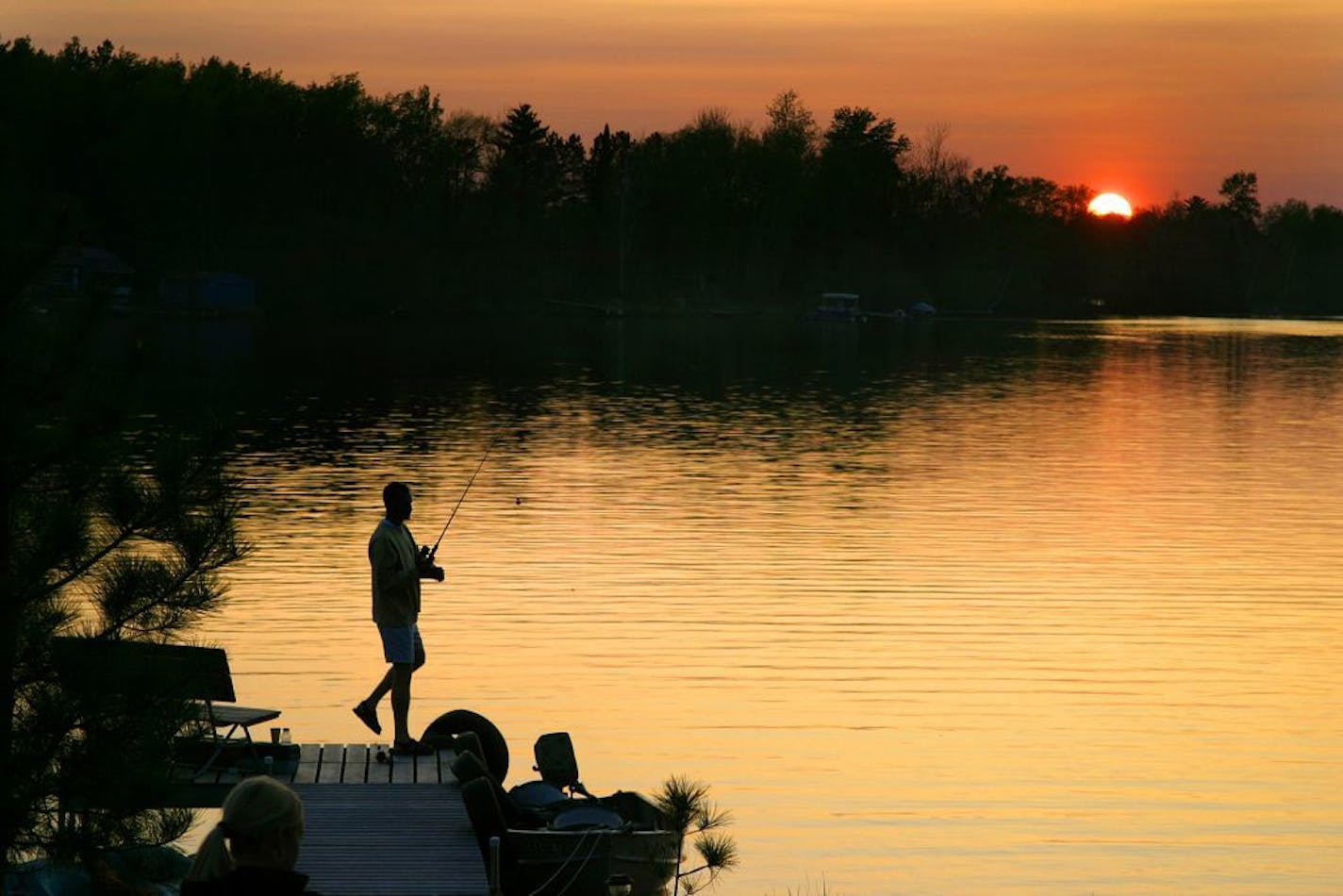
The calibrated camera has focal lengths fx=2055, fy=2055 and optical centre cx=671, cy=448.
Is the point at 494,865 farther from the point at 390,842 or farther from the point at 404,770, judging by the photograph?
the point at 404,770

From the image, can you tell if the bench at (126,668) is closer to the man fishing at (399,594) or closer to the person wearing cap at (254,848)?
the man fishing at (399,594)

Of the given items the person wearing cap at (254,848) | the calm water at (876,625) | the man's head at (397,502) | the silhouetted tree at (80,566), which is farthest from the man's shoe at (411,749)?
the person wearing cap at (254,848)

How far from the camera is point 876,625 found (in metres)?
25.1

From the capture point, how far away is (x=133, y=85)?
145 meters

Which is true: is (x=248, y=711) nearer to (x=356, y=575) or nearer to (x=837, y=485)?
(x=356, y=575)

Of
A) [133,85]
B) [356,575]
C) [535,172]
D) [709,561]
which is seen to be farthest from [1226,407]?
[535,172]

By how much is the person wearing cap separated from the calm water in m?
5.40

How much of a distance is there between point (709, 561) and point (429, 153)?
140 metres

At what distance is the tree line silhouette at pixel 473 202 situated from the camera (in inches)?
5379

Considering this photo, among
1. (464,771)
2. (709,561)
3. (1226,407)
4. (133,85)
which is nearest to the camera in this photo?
(464,771)

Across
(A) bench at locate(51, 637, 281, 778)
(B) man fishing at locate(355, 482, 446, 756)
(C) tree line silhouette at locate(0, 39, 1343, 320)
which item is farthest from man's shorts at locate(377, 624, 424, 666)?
(C) tree line silhouette at locate(0, 39, 1343, 320)

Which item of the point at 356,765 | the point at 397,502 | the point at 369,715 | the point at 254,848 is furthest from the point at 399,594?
the point at 254,848

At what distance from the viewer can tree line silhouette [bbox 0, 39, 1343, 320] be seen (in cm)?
13662

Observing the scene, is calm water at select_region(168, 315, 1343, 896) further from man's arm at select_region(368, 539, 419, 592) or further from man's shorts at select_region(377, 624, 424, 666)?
man's shorts at select_region(377, 624, 424, 666)
